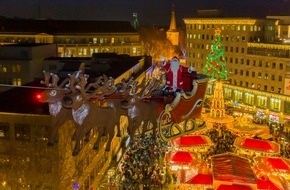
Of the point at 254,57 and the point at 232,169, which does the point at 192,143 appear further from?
the point at 254,57

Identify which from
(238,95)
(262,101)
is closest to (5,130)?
(262,101)

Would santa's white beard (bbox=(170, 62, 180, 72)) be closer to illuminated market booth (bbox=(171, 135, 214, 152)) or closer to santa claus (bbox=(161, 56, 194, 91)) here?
santa claus (bbox=(161, 56, 194, 91))

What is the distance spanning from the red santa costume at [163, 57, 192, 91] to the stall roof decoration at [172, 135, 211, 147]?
17.7 metres

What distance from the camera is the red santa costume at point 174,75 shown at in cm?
1276

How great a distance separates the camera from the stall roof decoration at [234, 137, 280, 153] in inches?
1166

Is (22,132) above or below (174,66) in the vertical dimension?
below

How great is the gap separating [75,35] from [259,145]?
44450 mm

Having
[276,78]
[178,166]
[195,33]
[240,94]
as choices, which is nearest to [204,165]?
[178,166]

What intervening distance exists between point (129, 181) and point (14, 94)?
30.9 ft

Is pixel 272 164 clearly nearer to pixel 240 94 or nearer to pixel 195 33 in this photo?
pixel 240 94

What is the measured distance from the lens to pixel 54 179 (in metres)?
19.8

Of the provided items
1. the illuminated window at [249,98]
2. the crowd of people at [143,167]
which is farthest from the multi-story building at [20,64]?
the illuminated window at [249,98]

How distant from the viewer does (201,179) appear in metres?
25.0

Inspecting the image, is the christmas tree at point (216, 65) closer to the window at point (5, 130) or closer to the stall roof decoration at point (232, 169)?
the stall roof decoration at point (232, 169)
